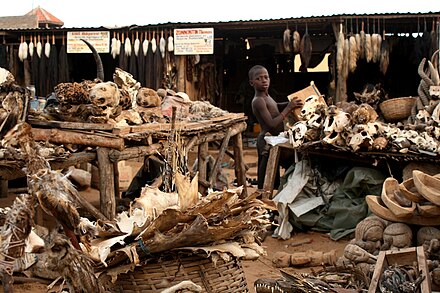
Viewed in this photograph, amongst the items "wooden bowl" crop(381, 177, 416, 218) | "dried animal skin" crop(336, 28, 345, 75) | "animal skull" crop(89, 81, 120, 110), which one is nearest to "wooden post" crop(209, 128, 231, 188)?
"animal skull" crop(89, 81, 120, 110)

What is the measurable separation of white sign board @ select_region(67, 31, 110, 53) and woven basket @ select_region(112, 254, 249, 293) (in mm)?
12548

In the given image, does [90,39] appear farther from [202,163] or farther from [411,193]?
[411,193]

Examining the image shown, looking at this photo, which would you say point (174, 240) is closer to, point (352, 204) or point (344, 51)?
point (352, 204)

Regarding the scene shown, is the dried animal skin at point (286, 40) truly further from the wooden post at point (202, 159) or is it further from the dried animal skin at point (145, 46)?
the wooden post at point (202, 159)

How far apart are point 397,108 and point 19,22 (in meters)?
14.4

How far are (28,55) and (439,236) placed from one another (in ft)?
42.0

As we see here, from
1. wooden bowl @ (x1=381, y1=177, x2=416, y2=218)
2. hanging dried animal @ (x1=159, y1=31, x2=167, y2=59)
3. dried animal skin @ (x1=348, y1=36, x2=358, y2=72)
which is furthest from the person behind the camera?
hanging dried animal @ (x1=159, y1=31, x2=167, y2=59)

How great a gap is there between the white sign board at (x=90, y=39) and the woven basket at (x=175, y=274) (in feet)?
41.2

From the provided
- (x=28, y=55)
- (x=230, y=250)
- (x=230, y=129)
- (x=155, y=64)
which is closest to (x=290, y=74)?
(x=155, y=64)

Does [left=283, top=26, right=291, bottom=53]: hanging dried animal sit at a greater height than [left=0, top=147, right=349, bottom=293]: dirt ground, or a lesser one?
greater

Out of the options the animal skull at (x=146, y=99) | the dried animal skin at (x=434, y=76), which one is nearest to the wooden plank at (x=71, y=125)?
the animal skull at (x=146, y=99)

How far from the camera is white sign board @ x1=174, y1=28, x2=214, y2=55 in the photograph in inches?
616

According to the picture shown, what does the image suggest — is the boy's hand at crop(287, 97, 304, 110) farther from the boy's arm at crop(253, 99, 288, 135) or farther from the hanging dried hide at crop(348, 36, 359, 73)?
the hanging dried hide at crop(348, 36, 359, 73)

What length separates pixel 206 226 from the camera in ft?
12.5
